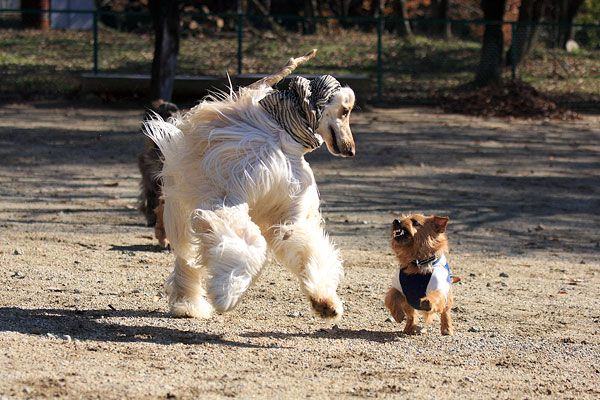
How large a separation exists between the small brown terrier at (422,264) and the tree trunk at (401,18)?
18.2 m

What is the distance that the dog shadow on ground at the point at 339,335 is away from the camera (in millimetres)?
6293

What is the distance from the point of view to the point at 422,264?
245 inches

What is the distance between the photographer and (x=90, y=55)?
21.9 meters

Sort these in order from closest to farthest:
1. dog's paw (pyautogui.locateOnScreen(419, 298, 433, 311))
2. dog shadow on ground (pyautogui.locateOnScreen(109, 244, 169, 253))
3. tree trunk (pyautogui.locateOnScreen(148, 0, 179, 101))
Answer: dog's paw (pyautogui.locateOnScreen(419, 298, 433, 311))
dog shadow on ground (pyautogui.locateOnScreen(109, 244, 169, 253))
tree trunk (pyautogui.locateOnScreen(148, 0, 179, 101))

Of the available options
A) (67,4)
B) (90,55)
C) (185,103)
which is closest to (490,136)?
(185,103)

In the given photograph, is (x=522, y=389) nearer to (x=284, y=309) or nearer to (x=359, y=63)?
(x=284, y=309)

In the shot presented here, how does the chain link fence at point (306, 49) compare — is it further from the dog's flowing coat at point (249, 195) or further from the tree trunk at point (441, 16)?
the dog's flowing coat at point (249, 195)

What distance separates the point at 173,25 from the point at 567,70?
8976 millimetres

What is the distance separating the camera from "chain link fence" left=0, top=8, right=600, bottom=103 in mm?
20266

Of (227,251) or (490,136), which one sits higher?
(227,251)

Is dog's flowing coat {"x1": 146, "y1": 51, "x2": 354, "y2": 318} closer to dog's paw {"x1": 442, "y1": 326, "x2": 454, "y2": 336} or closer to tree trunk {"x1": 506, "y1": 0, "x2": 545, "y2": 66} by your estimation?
dog's paw {"x1": 442, "y1": 326, "x2": 454, "y2": 336}

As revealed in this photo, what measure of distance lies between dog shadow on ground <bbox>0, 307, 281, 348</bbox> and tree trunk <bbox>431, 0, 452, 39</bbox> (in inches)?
779

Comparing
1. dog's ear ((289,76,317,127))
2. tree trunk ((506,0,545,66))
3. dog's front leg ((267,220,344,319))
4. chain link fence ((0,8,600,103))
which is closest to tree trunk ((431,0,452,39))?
chain link fence ((0,8,600,103))

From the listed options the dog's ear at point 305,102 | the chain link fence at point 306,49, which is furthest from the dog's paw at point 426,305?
the chain link fence at point 306,49
